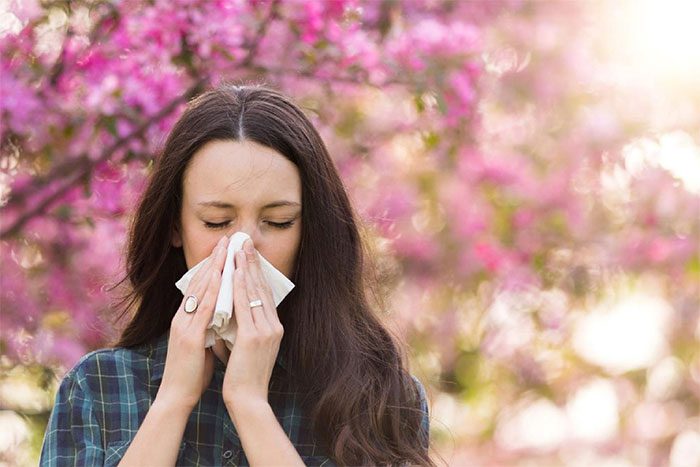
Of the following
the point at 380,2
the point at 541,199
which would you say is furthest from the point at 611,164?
the point at 380,2

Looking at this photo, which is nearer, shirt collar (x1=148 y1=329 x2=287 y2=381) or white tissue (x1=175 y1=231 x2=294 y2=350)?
white tissue (x1=175 y1=231 x2=294 y2=350)

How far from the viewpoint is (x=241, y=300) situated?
2705 mm

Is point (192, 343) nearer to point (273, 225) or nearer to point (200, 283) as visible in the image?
point (200, 283)

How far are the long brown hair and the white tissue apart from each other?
0.54ft

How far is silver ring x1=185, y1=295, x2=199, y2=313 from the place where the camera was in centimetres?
271

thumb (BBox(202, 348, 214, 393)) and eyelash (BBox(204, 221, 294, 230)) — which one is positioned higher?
eyelash (BBox(204, 221, 294, 230))

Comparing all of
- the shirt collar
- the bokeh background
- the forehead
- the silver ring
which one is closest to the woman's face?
the forehead

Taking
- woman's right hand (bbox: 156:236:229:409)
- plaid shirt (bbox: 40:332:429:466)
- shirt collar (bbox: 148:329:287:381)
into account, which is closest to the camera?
woman's right hand (bbox: 156:236:229:409)

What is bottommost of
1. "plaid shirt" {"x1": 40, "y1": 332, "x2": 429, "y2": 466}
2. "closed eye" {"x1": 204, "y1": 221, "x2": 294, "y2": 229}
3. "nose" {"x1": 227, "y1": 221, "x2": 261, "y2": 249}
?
"plaid shirt" {"x1": 40, "y1": 332, "x2": 429, "y2": 466}

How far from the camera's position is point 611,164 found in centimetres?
613

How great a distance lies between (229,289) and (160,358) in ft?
1.16

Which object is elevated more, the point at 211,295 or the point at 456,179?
the point at 456,179

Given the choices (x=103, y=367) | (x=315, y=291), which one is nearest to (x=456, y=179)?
(x=315, y=291)

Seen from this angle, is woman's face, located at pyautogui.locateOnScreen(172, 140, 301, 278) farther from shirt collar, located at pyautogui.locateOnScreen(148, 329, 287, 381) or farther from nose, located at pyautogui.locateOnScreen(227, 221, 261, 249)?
shirt collar, located at pyautogui.locateOnScreen(148, 329, 287, 381)
